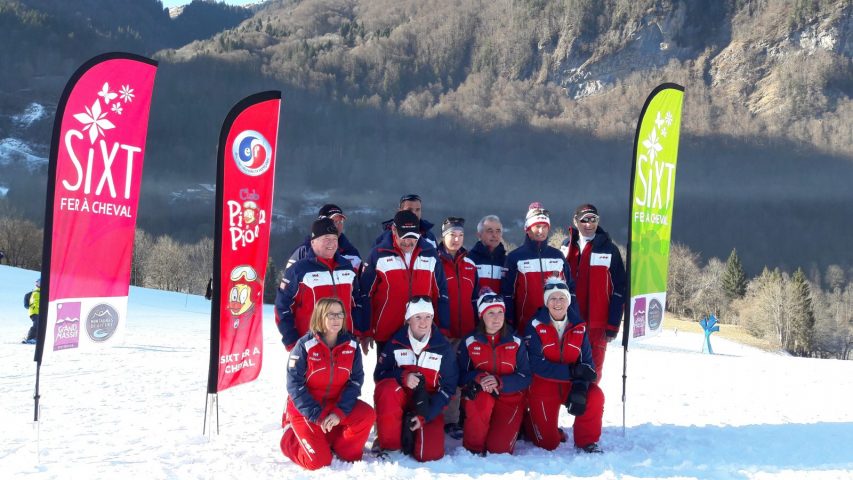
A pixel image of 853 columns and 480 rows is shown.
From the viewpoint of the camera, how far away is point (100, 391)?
722cm

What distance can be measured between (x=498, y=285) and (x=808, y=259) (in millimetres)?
173500

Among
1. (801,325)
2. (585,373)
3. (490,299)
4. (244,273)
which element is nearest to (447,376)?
(490,299)

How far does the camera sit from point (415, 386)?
187 inches

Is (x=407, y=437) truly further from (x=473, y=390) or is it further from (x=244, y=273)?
(x=244, y=273)

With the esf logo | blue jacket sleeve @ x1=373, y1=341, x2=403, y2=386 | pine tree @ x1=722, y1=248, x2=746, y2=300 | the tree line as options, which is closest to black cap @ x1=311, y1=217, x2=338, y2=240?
the esf logo

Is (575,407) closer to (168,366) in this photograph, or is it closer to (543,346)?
(543,346)

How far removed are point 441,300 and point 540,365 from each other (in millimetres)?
986

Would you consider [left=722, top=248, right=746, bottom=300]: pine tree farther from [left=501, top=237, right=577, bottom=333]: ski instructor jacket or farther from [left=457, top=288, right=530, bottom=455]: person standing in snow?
[left=457, top=288, right=530, bottom=455]: person standing in snow

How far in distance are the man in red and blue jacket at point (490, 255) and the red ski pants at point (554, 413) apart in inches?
41.2

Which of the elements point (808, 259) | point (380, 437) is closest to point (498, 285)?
point (380, 437)

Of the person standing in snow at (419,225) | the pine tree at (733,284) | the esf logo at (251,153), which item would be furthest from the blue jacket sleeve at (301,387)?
the pine tree at (733,284)

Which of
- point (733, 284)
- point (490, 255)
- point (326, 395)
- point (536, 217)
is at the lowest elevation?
point (733, 284)

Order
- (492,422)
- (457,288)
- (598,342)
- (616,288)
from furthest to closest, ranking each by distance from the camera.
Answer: (616,288), (598,342), (457,288), (492,422)

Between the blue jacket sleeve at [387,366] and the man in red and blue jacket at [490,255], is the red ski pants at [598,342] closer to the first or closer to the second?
the man in red and blue jacket at [490,255]
